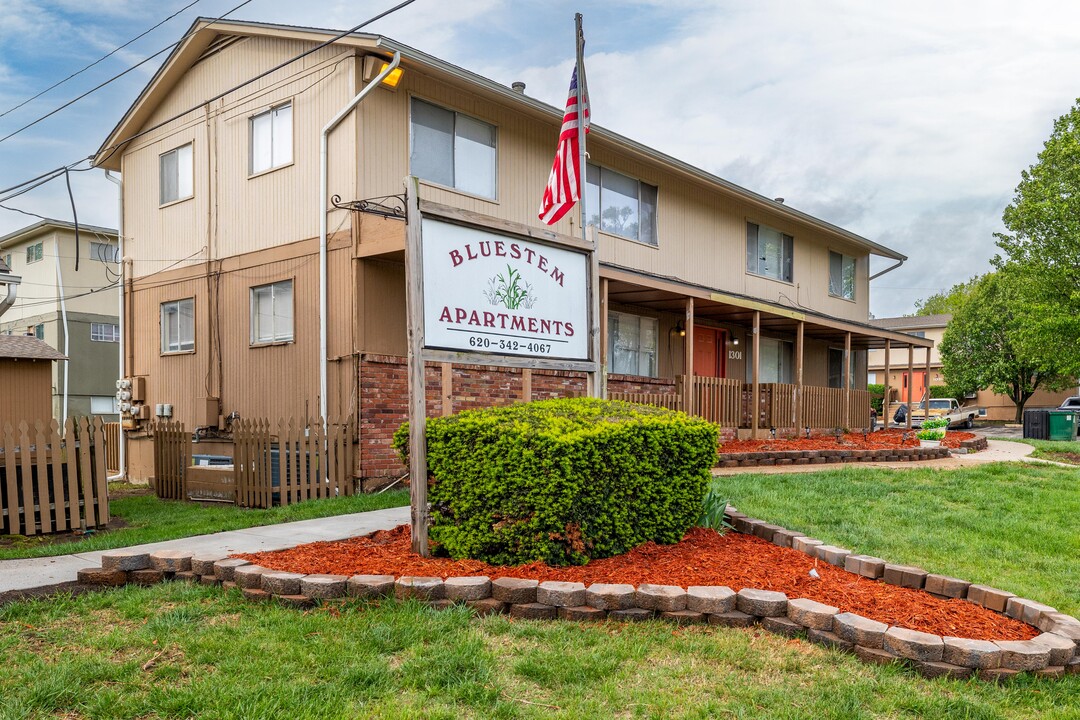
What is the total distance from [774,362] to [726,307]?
206 inches

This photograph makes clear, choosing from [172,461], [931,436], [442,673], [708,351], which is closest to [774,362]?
[708,351]

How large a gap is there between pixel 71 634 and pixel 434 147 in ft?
32.1

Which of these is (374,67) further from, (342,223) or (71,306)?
(71,306)

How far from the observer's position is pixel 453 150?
42.2ft

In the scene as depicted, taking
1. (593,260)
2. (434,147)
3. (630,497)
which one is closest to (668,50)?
(434,147)

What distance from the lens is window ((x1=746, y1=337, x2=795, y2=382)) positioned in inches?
812

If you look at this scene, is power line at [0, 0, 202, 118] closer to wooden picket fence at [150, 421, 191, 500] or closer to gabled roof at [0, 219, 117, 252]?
wooden picket fence at [150, 421, 191, 500]

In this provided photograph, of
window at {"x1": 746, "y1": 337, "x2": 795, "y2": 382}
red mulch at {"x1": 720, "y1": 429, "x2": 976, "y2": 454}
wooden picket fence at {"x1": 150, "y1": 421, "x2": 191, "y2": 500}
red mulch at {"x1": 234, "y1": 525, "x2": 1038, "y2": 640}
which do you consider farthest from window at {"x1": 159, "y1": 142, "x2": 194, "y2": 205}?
window at {"x1": 746, "y1": 337, "x2": 795, "y2": 382}

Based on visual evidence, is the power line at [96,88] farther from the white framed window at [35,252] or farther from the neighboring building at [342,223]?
the white framed window at [35,252]

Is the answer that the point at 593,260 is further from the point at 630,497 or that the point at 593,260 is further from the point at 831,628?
the point at 831,628

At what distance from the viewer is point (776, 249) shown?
21.0 m

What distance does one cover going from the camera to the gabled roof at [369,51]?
11547 millimetres

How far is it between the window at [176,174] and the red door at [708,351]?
1137cm

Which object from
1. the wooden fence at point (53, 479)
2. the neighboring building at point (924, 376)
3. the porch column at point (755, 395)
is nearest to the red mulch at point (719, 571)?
the wooden fence at point (53, 479)
